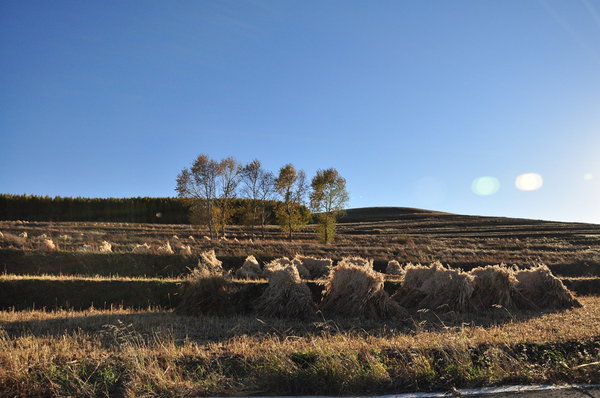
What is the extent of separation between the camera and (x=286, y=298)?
11.1 meters

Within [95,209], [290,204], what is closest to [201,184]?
[290,204]

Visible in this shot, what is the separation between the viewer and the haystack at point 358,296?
10727 millimetres

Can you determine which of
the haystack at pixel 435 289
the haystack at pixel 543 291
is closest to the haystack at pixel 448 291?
the haystack at pixel 435 289

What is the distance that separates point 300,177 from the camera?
60.9 m

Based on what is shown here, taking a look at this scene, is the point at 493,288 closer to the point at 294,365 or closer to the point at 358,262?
Result: the point at 358,262

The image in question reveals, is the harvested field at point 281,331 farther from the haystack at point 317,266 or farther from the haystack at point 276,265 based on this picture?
the haystack at point 276,265

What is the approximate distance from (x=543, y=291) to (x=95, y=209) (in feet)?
330

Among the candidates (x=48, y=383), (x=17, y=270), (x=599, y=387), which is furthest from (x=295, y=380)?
(x=17, y=270)

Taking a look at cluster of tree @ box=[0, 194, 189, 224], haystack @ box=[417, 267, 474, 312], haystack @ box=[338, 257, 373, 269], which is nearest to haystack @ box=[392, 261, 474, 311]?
haystack @ box=[417, 267, 474, 312]

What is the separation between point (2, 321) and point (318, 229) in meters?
43.8

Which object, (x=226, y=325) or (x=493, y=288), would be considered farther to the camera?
(x=493, y=288)

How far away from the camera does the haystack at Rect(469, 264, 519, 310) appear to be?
11.5 m

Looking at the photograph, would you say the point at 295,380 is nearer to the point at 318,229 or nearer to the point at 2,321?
the point at 2,321

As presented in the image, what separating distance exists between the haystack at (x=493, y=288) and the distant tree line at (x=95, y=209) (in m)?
76.9
